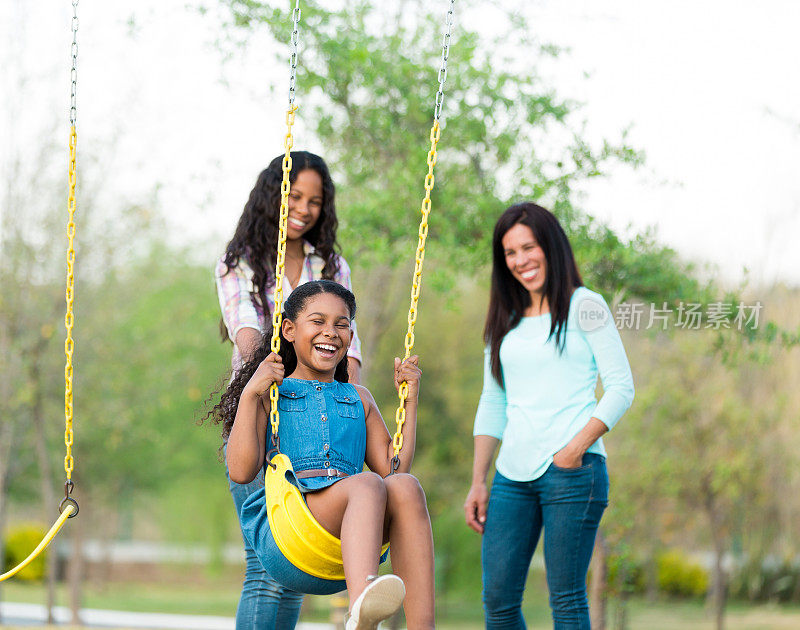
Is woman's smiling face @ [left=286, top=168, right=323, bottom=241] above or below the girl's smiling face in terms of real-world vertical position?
above

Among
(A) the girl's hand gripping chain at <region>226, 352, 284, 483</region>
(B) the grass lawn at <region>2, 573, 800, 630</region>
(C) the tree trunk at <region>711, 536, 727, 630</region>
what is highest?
(A) the girl's hand gripping chain at <region>226, 352, 284, 483</region>

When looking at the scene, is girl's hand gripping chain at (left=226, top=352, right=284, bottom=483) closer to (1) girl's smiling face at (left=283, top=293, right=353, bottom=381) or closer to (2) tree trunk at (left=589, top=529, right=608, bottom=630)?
(1) girl's smiling face at (left=283, top=293, right=353, bottom=381)

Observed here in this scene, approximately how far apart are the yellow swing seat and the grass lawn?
30.1ft

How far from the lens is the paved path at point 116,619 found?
1584 centimetres

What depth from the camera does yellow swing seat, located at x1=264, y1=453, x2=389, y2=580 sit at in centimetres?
268

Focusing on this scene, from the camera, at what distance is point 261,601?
3.11m

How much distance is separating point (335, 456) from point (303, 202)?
3.00ft

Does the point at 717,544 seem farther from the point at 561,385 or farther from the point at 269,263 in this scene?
the point at 269,263

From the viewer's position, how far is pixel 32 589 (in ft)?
85.1

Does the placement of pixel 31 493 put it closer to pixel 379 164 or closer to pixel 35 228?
pixel 35 228

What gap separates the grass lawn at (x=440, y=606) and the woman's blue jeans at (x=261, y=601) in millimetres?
8773

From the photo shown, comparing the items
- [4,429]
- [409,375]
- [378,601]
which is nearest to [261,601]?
[378,601]

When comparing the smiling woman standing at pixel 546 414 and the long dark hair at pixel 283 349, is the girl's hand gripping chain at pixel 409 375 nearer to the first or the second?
the long dark hair at pixel 283 349

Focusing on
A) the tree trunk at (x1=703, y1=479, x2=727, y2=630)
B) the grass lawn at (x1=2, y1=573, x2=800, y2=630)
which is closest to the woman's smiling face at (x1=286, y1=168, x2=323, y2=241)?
the grass lawn at (x1=2, y1=573, x2=800, y2=630)
